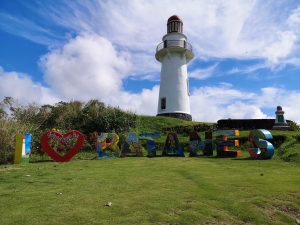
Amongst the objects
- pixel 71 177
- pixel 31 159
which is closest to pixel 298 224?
pixel 71 177

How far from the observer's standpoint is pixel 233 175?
37.1 feet

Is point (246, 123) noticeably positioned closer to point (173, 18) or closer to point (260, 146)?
point (260, 146)

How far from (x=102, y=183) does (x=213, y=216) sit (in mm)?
3955

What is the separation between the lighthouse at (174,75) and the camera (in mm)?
36562

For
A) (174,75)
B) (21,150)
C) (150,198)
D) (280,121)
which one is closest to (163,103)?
(174,75)

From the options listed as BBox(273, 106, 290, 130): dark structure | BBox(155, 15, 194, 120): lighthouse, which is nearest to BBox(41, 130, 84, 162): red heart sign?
BBox(273, 106, 290, 130): dark structure

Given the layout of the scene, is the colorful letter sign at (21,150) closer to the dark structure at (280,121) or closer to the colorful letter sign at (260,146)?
the colorful letter sign at (260,146)

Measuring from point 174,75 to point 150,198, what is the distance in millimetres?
30227

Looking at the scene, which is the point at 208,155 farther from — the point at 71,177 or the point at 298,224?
the point at 298,224

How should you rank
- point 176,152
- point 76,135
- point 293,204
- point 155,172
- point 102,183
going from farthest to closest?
1. point 176,152
2. point 76,135
3. point 155,172
4. point 102,183
5. point 293,204

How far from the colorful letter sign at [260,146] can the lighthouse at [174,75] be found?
18038 mm

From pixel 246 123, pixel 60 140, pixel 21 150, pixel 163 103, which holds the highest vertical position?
pixel 163 103

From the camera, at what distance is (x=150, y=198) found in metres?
7.71

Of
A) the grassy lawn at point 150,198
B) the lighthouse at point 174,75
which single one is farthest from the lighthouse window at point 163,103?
the grassy lawn at point 150,198
